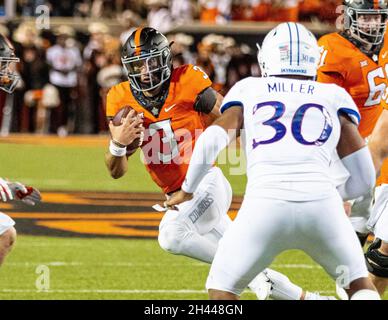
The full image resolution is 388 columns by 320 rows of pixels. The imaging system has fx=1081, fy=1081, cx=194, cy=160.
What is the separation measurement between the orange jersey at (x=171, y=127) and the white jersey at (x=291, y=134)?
5.06 ft

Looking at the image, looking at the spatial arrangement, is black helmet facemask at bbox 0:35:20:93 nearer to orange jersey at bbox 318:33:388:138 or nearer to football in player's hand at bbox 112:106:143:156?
football in player's hand at bbox 112:106:143:156

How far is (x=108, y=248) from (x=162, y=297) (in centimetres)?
216

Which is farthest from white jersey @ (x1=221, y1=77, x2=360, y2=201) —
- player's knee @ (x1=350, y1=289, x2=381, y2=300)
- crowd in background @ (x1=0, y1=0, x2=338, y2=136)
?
crowd in background @ (x1=0, y1=0, x2=338, y2=136)

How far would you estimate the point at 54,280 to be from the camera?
7480mm

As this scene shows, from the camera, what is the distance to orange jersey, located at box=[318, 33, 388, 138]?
6953 millimetres

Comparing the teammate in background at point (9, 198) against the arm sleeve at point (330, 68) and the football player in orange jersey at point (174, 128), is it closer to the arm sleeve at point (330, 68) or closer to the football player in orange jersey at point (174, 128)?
the football player in orange jersey at point (174, 128)

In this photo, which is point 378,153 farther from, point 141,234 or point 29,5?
point 29,5

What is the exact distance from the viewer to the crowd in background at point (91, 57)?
18312 millimetres

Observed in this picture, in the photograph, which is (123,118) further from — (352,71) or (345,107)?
(352,71)

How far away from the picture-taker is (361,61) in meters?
6.98

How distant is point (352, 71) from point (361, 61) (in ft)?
0.29

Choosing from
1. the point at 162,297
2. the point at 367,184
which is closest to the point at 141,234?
the point at 162,297

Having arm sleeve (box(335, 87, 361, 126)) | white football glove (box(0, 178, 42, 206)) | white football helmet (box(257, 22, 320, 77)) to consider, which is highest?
white football helmet (box(257, 22, 320, 77))

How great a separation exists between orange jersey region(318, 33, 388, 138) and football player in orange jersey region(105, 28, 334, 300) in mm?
1031
